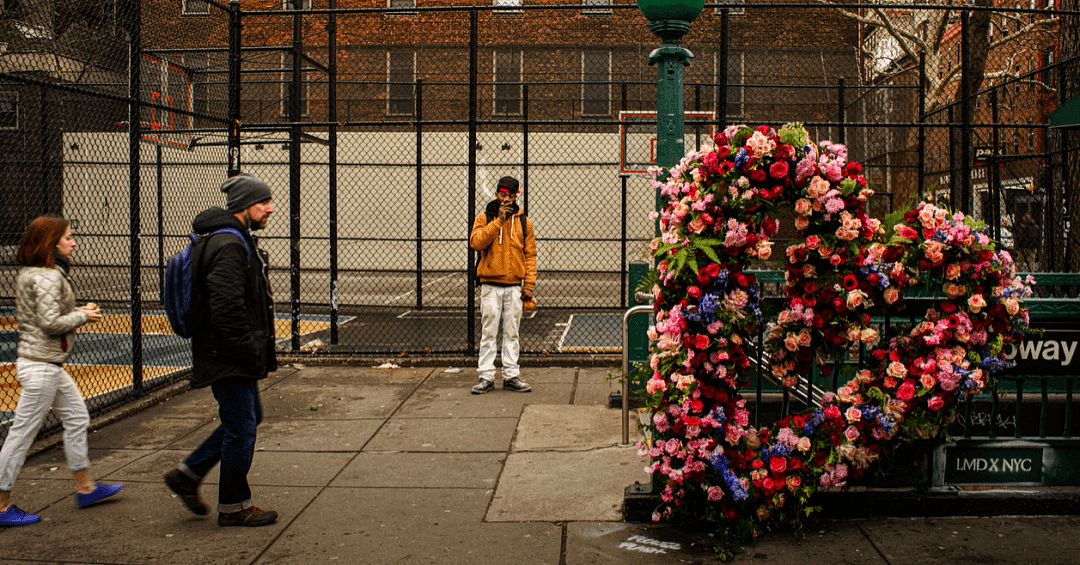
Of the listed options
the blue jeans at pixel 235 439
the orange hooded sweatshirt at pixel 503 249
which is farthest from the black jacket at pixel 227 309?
the orange hooded sweatshirt at pixel 503 249

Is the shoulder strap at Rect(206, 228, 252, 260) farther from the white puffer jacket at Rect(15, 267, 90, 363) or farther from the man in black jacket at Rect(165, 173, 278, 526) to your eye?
the white puffer jacket at Rect(15, 267, 90, 363)

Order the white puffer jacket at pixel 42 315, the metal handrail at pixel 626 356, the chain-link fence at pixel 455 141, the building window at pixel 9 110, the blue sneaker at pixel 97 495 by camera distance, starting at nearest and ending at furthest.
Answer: the white puffer jacket at pixel 42 315 < the blue sneaker at pixel 97 495 < the metal handrail at pixel 626 356 < the building window at pixel 9 110 < the chain-link fence at pixel 455 141

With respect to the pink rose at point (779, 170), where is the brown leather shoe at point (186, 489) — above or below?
below

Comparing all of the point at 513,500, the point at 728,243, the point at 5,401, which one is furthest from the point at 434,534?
the point at 5,401

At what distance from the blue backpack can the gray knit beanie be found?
17 centimetres

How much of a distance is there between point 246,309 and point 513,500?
1922mm

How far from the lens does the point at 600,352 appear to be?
32.9 ft

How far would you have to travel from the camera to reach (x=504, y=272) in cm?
827

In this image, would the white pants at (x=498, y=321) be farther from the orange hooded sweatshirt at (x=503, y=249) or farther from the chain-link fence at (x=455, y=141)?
the chain-link fence at (x=455, y=141)

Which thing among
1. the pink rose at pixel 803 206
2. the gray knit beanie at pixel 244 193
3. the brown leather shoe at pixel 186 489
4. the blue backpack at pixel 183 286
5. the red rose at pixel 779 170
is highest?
the red rose at pixel 779 170

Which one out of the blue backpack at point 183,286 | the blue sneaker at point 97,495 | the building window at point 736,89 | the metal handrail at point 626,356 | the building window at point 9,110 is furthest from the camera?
the building window at point 736,89

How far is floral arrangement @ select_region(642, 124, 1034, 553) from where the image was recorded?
4586mm

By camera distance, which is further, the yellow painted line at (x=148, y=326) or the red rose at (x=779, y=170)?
the yellow painted line at (x=148, y=326)

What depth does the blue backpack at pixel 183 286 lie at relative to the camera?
15.8 ft
